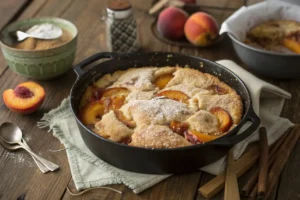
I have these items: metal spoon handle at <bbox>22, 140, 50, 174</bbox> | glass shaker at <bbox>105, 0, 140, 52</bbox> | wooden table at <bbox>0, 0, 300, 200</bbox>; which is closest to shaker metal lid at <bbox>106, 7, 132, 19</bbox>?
glass shaker at <bbox>105, 0, 140, 52</bbox>

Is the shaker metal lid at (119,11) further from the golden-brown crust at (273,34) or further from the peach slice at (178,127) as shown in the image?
the peach slice at (178,127)

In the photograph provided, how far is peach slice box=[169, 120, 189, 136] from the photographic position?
132 centimetres

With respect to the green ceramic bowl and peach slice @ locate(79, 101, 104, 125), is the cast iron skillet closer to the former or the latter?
peach slice @ locate(79, 101, 104, 125)

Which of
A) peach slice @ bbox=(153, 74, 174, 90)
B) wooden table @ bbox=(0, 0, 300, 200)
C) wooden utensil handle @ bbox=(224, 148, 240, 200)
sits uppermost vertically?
peach slice @ bbox=(153, 74, 174, 90)

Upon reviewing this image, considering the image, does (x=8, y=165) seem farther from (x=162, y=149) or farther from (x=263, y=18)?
(x=263, y=18)

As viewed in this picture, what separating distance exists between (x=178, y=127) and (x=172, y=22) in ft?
2.51

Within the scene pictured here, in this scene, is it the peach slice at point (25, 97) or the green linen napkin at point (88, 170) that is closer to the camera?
the green linen napkin at point (88, 170)

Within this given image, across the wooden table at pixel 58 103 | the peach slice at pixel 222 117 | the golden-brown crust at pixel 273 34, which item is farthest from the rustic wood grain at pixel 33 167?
the golden-brown crust at pixel 273 34

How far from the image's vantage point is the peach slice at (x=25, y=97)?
152cm

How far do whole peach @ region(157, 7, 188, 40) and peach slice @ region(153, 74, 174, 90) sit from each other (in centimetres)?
45

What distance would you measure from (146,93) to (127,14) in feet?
1.69

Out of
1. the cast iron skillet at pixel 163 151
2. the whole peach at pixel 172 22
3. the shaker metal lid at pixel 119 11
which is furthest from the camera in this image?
the whole peach at pixel 172 22

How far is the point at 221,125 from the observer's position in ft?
4.42

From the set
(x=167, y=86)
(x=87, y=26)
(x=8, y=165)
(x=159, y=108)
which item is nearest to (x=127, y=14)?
(x=87, y=26)
